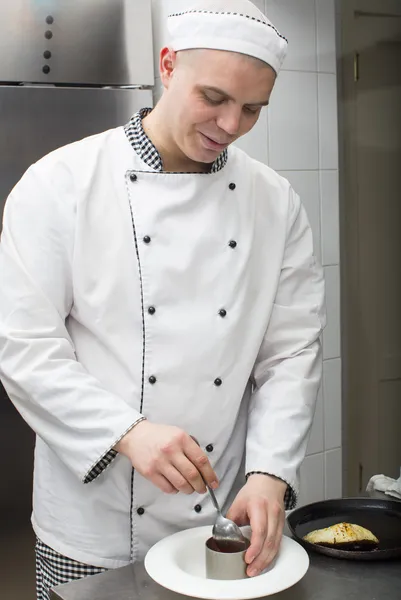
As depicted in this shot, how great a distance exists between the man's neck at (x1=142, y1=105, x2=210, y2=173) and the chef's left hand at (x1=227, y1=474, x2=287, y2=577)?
→ 0.58 meters

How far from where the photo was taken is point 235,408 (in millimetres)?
1493

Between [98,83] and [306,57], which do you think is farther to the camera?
[306,57]

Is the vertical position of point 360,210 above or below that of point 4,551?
above

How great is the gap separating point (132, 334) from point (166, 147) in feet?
1.14

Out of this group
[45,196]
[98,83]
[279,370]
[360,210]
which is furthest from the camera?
[360,210]

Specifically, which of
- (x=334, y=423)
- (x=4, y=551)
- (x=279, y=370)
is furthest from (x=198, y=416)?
(x=334, y=423)

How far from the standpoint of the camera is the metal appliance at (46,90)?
2.24 meters

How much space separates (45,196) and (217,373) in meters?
0.44

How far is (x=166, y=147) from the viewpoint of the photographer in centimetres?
148

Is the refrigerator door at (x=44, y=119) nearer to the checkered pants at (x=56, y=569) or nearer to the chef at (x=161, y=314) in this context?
the chef at (x=161, y=314)

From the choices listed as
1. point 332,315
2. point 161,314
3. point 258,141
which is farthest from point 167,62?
point 332,315

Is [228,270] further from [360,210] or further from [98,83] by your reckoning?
[360,210]

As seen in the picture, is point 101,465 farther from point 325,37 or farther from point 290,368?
point 325,37

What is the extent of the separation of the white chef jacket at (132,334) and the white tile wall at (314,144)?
3.37 ft
